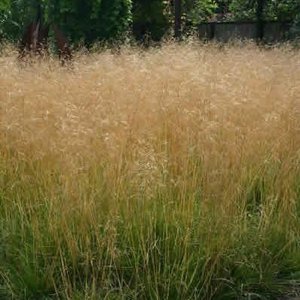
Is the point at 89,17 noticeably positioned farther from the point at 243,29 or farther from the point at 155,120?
the point at 155,120

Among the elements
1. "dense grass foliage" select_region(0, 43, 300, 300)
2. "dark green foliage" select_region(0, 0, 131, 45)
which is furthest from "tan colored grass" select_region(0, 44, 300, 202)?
"dark green foliage" select_region(0, 0, 131, 45)

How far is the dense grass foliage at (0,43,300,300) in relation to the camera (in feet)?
8.22

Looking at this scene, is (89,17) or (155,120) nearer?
(155,120)

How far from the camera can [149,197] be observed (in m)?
2.65

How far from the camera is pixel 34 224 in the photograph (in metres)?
2.66

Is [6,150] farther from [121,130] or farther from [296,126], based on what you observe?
[296,126]

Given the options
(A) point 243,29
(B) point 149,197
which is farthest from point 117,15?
(B) point 149,197

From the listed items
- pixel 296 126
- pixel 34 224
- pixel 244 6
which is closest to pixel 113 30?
pixel 244 6

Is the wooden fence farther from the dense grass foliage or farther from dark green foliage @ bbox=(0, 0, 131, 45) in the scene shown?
the dense grass foliage

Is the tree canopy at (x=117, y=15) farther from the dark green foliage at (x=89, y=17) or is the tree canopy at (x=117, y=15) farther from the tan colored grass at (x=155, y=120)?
the tan colored grass at (x=155, y=120)

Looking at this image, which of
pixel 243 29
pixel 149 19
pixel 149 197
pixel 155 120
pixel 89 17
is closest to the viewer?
pixel 149 197

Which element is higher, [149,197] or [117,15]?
[117,15]

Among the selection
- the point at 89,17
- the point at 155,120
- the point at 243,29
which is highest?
the point at 89,17

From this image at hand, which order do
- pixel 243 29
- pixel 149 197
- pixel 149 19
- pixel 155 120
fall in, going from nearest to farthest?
pixel 149 197, pixel 155 120, pixel 149 19, pixel 243 29
